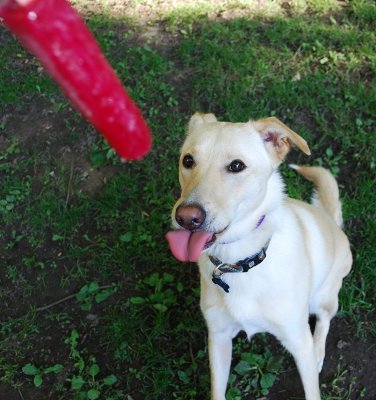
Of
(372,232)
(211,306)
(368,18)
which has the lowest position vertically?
(372,232)

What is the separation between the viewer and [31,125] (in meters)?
4.83

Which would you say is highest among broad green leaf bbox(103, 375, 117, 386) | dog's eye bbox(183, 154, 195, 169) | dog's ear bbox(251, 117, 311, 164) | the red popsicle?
the red popsicle

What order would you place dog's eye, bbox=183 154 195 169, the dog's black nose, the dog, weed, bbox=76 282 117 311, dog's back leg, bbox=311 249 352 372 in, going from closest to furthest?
1. the dog's black nose
2. the dog
3. dog's eye, bbox=183 154 195 169
4. dog's back leg, bbox=311 249 352 372
5. weed, bbox=76 282 117 311

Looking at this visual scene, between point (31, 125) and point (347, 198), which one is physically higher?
point (31, 125)

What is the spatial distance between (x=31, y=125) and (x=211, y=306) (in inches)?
113

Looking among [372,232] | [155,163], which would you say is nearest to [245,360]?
[372,232]

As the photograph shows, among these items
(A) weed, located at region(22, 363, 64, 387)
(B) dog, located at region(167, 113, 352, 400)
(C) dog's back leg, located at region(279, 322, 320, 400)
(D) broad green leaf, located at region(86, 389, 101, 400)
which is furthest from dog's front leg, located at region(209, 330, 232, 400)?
(A) weed, located at region(22, 363, 64, 387)

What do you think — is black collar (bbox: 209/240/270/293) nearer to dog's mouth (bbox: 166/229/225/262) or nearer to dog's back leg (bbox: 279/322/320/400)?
dog's mouth (bbox: 166/229/225/262)

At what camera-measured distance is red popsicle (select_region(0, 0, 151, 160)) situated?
1.08 metres

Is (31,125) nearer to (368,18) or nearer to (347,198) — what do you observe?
(347,198)

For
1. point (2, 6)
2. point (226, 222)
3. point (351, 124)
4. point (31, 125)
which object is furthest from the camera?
point (31, 125)

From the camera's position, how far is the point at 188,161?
2.66 m

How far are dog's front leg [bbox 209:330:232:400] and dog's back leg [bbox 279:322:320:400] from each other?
0.40 metres

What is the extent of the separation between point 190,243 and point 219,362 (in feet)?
3.57
